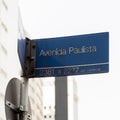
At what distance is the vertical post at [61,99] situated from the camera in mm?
4594

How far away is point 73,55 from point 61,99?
0.67m

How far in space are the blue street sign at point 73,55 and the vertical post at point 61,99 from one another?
291 millimetres

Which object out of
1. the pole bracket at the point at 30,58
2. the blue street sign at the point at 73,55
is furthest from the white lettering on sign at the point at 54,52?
the pole bracket at the point at 30,58

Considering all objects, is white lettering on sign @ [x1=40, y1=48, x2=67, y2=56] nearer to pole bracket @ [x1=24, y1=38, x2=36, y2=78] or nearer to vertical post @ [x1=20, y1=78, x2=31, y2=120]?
pole bracket @ [x1=24, y1=38, x2=36, y2=78]

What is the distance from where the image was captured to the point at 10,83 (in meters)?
4.82

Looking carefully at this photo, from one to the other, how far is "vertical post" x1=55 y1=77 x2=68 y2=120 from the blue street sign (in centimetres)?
29

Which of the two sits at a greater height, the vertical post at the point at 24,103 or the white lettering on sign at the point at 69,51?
the white lettering on sign at the point at 69,51

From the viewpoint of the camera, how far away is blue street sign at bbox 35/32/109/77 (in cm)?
514

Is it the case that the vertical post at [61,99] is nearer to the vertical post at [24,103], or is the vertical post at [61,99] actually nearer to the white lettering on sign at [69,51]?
the vertical post at [24,103]

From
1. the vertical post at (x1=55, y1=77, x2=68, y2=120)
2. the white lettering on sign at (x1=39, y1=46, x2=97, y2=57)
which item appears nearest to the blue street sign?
the white lettering on sign at (x1=39, y1=46, x2=97, y2=57)

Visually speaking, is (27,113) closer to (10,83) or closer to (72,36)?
(10,83)

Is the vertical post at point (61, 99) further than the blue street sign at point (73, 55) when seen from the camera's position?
No

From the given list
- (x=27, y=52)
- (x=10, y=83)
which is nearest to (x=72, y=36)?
(x=27, y=52)

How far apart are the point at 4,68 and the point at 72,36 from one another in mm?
39541
